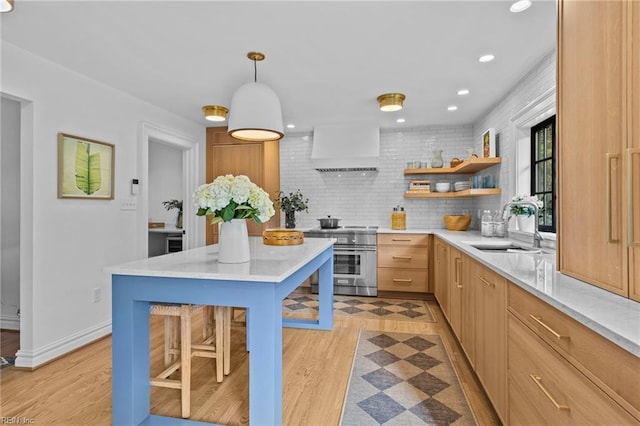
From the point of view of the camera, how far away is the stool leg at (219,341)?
2197 millimetres

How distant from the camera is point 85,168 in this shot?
303 centimetres

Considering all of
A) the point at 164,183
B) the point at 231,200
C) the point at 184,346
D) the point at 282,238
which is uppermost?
the point at 164,183

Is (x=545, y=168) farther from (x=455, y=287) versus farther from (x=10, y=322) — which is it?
(x=10, y=322)

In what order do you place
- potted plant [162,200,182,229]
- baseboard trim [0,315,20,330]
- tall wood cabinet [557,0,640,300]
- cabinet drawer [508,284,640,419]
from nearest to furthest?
cabinet drawer [508,284,640,419] < tall wood cabinet [557,0,640,300] < baseboard trim [0,315,20,330] < potted plant [162,200,182,229]

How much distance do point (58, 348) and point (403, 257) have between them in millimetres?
3669

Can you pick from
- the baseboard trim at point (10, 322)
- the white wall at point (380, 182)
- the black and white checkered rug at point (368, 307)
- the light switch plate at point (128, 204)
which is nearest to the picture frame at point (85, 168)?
the light switch plate at point (128, 204)

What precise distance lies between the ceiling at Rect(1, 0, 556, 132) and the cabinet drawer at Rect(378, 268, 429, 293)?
216 centimetres

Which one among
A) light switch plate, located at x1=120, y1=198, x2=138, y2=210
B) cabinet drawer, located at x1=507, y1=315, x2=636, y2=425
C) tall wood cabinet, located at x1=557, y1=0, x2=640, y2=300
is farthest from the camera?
light switch plate, located at x1=120, y1=198, x2=138, y2=210

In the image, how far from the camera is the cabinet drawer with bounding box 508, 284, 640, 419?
804 millimetres

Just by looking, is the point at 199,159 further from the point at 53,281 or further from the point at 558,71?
the point at 558,71

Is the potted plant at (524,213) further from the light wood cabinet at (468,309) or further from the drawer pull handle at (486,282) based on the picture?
the drawer pull handle at (486,282)

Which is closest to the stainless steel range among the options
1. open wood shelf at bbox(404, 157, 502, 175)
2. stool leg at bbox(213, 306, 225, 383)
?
open wood shelf at bbox(404, 157, 502, 175)

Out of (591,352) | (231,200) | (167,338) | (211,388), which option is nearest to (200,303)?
(231,200)

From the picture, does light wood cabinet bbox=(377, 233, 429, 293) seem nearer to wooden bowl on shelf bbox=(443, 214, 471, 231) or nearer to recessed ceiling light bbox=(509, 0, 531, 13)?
wooden bowl on shelf bbox=(443, 214, 471, 231)
